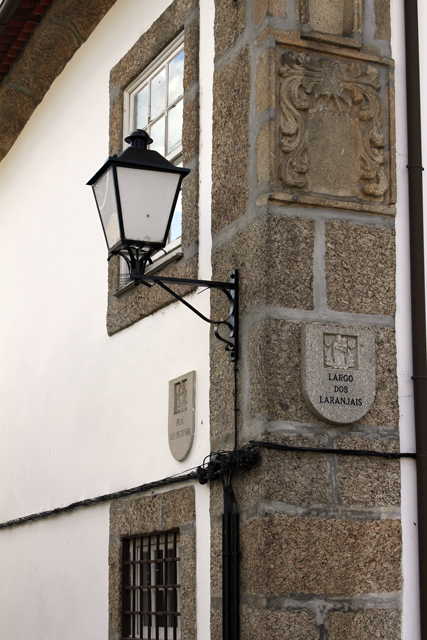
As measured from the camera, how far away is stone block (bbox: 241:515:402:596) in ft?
12.0

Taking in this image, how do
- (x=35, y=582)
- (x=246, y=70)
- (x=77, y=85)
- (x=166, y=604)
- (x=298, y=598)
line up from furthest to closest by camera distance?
1. (x=77, y=85)
2. (x=35, y=582)
3. (x=166, y=604)
4. (x=246, y=70)
5. (x=298, y=598)

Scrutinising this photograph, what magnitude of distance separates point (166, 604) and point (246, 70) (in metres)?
2.46

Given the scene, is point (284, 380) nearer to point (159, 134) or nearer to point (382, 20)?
point (382, 20)

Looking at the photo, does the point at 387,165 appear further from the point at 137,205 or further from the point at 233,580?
the point at 233,580

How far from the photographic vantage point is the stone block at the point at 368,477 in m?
3.82

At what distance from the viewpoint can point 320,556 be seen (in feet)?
12.2

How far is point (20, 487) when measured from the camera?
7086 mm

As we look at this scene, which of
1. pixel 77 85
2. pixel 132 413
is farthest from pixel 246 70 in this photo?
pixel 77 85

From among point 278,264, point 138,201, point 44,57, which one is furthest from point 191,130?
point 44,57

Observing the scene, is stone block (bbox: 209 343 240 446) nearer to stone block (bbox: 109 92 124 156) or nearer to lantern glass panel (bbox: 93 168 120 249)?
lantern glass panel (bbox: 93 168 120 249)

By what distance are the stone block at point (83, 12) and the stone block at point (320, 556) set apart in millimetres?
4182

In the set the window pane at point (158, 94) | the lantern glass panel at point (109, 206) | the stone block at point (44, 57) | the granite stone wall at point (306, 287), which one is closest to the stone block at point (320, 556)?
the granite stone wall at point (306, 287)

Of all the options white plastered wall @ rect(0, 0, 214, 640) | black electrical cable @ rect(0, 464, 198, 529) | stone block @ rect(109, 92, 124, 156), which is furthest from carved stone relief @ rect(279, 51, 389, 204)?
stone block @ rect(109, 92, 124, 156)

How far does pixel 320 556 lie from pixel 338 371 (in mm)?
692
